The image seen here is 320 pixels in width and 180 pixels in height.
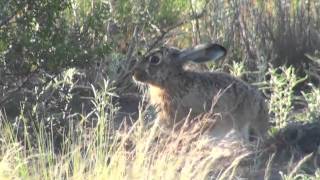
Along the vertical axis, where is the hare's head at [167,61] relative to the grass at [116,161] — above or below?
above

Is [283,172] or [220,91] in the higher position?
[220,91]

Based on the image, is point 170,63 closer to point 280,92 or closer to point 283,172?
point 280,92

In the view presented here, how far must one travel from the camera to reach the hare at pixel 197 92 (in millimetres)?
6688

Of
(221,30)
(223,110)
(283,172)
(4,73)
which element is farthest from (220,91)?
(221,30)

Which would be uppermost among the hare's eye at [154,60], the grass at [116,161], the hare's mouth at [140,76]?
the hare's eye at [154,60]

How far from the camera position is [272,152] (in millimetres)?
6402

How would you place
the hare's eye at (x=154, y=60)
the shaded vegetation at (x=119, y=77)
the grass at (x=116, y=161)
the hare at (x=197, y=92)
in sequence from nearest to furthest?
the grass at (x=116, y=161)
the shaded vegetation at (x=119, y=77)
the hare at (x=197, y=92)
the hare's eye at (x=154, y=60)

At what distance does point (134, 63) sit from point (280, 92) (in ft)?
3.98

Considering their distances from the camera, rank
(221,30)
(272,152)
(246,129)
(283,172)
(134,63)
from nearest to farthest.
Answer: (283,172) < (272,152) < (246,129) < (134,63) < (221,30)

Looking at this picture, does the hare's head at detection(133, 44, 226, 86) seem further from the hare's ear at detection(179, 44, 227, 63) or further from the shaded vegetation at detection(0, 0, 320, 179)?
the shaded vegetation at detection(0, 0, 320, 179)

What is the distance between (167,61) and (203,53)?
0.26 m

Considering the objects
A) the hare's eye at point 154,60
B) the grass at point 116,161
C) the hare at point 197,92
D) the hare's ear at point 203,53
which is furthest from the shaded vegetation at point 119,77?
the hare's ear at point 203,53

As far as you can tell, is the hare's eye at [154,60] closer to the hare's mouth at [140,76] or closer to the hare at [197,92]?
the hare at [197,92]

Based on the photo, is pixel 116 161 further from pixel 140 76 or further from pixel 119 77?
pixel 119 77
